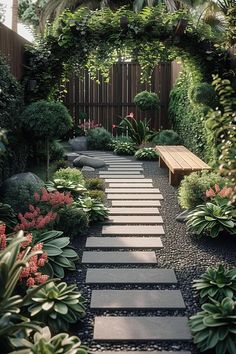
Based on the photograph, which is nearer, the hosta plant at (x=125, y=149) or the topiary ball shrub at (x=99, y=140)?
the hosta plant at (x=125, y=149)

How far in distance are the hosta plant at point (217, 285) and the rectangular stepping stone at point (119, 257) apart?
2.31 ft

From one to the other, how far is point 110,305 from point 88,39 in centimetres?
491

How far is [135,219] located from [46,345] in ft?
9.71

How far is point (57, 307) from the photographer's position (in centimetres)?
292

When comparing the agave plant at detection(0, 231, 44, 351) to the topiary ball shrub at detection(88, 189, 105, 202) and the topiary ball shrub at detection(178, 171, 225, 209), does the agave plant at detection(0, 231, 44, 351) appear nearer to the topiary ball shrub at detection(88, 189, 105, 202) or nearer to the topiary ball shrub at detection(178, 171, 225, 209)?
the topiary ball shrub at detection(178, 171, 225, 209)

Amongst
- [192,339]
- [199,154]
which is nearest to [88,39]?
[199,154]

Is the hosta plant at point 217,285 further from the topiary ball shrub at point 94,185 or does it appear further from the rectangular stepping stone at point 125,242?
the topiary ball shrub at point 94,185

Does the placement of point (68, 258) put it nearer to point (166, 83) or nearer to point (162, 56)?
point (162, 56)

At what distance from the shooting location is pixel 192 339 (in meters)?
2.80

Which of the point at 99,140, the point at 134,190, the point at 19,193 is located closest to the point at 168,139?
the point at 99,140

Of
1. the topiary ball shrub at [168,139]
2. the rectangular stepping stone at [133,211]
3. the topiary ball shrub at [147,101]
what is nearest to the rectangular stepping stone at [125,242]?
the rectangular stepping stone at [133,211]

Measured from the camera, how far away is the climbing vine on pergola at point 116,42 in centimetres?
687

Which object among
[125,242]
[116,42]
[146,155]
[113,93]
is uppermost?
[116,42]

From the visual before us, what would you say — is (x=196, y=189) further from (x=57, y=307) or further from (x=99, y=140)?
(x=99, y=140)
